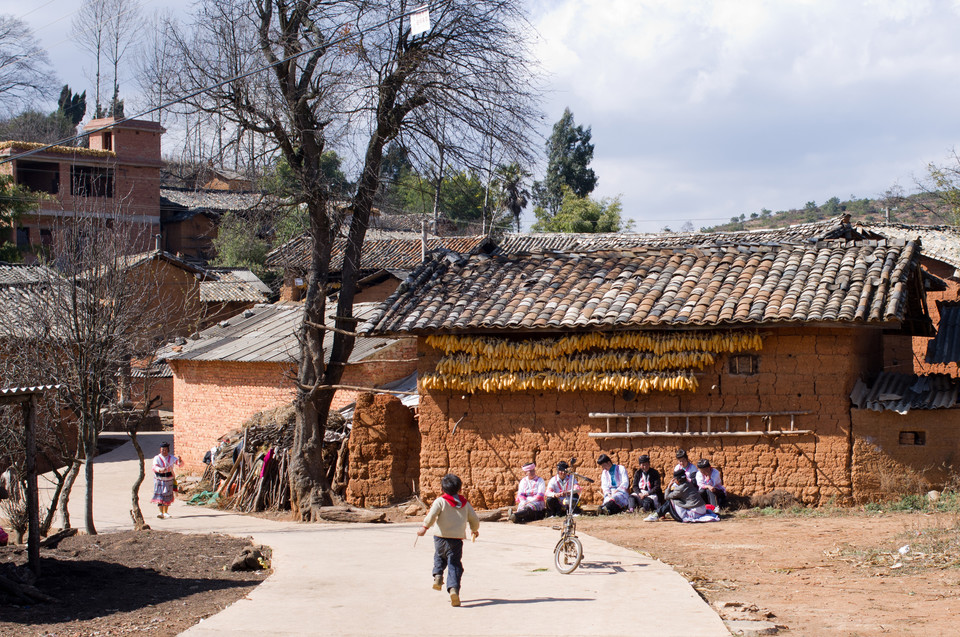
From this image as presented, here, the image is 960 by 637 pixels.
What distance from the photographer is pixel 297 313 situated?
2602 cm

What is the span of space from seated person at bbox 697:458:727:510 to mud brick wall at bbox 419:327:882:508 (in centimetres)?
33

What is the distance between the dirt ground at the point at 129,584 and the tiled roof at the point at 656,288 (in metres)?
5.12

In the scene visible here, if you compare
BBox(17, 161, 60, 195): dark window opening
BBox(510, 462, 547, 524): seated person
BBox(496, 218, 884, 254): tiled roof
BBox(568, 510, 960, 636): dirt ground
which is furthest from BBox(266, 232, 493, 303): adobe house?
BBox(568, 510, 960, 636): dirt ground

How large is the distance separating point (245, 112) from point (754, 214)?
7058 cm

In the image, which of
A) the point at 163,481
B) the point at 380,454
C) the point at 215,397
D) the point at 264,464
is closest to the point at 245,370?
the point at 215,397

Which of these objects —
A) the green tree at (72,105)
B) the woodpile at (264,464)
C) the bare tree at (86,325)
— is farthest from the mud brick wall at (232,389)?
the green tree at (72,105)

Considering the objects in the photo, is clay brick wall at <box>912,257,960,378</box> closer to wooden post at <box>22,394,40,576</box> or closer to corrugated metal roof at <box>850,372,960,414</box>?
corrugated metal roof at <box>850,372,960,414</box>

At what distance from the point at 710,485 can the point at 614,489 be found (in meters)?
1.46

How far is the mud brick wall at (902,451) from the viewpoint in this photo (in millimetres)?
13797

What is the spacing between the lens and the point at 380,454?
54.3 ft

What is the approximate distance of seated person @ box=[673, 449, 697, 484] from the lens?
46.6 feet

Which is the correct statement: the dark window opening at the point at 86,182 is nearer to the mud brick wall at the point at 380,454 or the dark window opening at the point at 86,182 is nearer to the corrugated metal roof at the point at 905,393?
the mud brick wall at the point at 380,454

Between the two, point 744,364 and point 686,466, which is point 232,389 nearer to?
point 686,466

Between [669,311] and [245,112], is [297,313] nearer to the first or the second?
[245,112]
